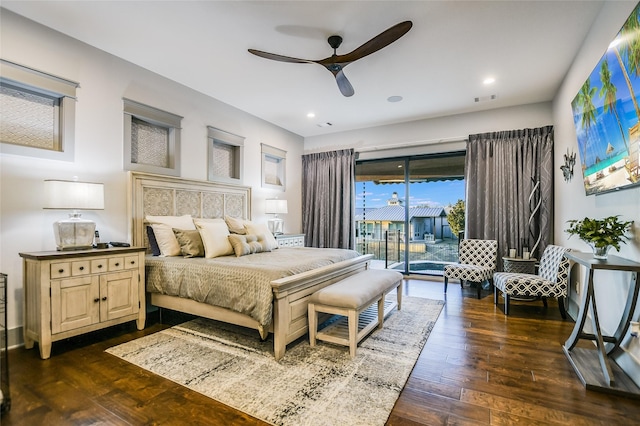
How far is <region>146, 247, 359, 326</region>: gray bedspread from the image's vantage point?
2592mm

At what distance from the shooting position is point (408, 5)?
2.65m

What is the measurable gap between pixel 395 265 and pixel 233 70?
15.3ft

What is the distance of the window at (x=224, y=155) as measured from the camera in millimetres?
4699

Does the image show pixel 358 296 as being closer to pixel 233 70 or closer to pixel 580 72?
pixel 233 70

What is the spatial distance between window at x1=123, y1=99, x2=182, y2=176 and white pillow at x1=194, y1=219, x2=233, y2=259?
1044mm

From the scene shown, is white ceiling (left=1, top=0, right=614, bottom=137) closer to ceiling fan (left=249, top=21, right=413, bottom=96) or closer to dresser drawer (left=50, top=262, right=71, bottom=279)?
ceiling fan (left=249, top=21, right=413, bottom=96)

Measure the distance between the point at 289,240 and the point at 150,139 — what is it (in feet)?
9.15

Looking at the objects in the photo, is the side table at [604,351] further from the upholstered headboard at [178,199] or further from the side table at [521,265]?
the upholstered headboard at [178,199]

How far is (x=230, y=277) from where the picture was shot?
278 centimetres

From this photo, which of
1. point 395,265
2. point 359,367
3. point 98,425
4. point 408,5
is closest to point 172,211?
point 98,425

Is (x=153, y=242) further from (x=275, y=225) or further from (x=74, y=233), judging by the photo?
(x=275, y=225)

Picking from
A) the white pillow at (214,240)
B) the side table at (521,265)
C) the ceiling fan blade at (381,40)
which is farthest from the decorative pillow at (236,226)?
the side table at (521,265)

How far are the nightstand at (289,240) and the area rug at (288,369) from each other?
2286 millimetres

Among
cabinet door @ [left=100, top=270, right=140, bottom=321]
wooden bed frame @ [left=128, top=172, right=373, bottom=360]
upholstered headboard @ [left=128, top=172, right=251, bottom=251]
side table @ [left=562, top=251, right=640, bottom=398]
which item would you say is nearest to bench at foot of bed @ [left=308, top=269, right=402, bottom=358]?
wooden bed frame @ [left=128, top=172, right=373, bottom=360]
